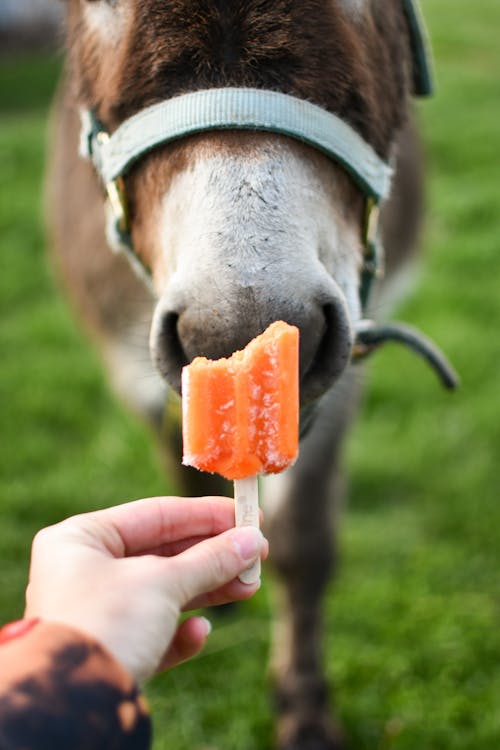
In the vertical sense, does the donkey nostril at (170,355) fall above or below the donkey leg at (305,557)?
above

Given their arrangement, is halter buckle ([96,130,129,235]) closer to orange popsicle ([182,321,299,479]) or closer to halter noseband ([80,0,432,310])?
halter noseband ([80,0,432,310])

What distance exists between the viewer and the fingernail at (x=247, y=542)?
3.30 feet

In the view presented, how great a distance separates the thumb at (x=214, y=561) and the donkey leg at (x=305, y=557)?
1.41m

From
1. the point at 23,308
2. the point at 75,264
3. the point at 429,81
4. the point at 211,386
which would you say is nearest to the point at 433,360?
the point at 429,81

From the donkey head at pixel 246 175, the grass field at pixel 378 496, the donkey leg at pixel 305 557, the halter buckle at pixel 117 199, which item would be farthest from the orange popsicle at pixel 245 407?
the grass field at pixel 378 496

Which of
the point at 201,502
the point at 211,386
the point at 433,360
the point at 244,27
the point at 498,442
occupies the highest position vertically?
the point at 244,27

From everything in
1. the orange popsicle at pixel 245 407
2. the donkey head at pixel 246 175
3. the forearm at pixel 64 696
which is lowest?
the forearm at pixel 64 696

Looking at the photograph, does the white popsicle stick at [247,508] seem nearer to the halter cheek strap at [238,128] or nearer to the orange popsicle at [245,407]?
the orange popsicle at [245,407]

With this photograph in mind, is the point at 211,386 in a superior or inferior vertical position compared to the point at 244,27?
inferior

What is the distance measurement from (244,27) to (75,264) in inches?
56.3

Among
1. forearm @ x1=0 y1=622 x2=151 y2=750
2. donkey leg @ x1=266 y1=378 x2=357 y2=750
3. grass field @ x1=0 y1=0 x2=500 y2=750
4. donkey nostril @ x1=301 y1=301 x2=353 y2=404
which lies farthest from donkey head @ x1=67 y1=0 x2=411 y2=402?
grass field @ x1=0 y1=0 x2=500 y2=750

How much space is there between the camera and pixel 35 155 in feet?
20.9

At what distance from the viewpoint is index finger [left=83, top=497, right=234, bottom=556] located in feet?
3.44

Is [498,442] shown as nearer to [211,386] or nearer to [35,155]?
[211,386]
